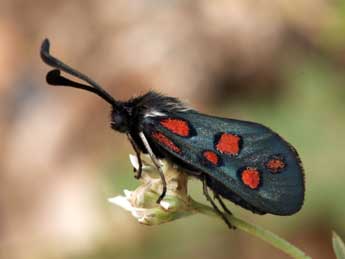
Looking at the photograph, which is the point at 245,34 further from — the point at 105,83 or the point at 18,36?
the point at 18,36

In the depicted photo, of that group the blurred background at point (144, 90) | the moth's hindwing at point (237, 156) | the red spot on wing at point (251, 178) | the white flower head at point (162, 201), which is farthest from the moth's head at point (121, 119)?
the blurred background at point (144, 90)

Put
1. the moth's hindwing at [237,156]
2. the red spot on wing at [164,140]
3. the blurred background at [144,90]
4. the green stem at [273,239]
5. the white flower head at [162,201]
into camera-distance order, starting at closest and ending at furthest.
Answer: the green stem at [273,239] → the moth's hindwing at [237,156] → the white flower head at [162,201] → the red spot on wing at [164,140] → the blurred background at [144,90]

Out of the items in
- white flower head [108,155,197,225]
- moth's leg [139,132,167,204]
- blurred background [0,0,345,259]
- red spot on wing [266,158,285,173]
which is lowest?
blurred background [0,0,345,259]

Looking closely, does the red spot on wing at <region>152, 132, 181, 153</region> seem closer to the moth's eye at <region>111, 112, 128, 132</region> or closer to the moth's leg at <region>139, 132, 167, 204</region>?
the moth's leg at <region>139, 132, 167, 204</region>

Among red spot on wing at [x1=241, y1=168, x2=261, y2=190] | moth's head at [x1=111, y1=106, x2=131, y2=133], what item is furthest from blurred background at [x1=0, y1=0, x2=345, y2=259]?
red spot on wing at [x1=241, y1=168, x2=261, y2=190]

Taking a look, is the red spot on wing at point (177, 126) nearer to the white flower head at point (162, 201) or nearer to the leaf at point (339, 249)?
the white flower head at point (162, 201)

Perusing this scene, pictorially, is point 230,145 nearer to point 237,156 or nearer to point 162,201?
point 237,156

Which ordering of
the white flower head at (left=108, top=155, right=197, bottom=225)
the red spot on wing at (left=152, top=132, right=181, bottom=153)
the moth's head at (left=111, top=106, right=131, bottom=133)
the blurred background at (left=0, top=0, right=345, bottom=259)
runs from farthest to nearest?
the blurred background at (left=0, top=0, right=345, bottom=259)
the moth's head at (left=111, top=106, right=131, bottom=133)
the red spot on wing at (left=152, top=132, right=181, bottom=153)
the white flower head at (left=108, top=155, right=197, bottom=225)

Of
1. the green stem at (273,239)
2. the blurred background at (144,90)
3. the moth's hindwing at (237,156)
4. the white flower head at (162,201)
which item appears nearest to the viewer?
the green stem at (273,239)
